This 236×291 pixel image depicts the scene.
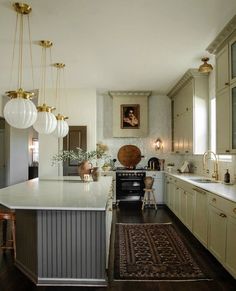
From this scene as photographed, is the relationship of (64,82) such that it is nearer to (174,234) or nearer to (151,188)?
(151,188)

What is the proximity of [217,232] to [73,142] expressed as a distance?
3.95m

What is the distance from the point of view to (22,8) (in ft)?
9.42

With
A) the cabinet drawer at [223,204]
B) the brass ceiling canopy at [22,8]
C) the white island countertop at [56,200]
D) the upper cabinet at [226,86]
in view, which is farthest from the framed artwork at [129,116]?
the brass ceiling canopy at [22,8]

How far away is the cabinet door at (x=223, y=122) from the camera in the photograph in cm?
349

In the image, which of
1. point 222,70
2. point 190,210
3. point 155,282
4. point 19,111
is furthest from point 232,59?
point 155,282

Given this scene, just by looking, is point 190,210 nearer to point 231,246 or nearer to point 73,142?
point 231,246

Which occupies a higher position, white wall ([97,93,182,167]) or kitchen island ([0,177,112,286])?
white wall ([97,93,182,167])

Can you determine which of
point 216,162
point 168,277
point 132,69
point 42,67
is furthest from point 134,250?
point 42,67

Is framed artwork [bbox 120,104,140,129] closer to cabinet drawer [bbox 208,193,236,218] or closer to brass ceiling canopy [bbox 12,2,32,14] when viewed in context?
cabinet drawer [bbox 208,193,236,218]

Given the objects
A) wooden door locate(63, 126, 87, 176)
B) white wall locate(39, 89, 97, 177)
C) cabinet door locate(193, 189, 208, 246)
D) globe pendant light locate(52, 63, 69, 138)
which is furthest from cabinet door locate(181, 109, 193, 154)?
globe pendant light locate(52, 63, 69, 138)

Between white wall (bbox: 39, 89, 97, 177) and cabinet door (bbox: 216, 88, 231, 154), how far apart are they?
3339mm

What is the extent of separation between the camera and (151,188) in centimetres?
627

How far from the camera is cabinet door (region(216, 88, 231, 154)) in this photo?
3490 mm

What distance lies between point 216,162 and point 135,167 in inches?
111
